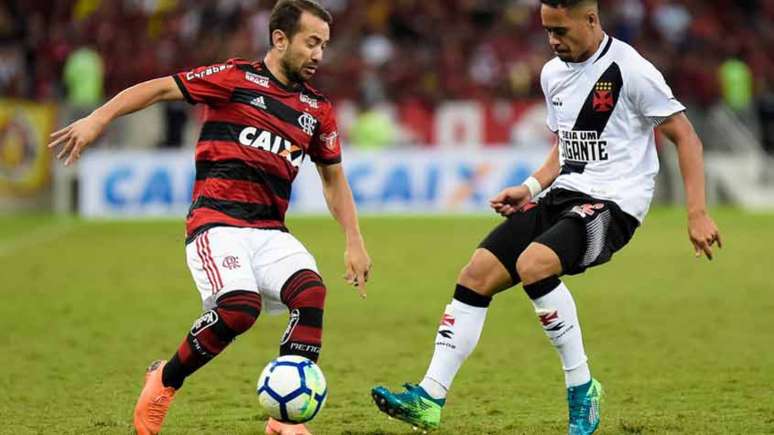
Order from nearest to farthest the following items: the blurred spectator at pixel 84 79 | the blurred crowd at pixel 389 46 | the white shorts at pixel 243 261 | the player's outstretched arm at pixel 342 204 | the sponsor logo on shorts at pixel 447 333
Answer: the white shorts at pixel 243 261
the sponsor logo on shorts at pixel 447 333
the player's outstretched arm at pixel 342 204
the blurred spectator at pixel 84 79
the blurred crowd at pixel 389 46

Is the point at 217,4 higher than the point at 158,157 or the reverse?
higher

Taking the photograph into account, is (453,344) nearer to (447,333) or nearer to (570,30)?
(447,333)

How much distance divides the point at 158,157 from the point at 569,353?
16769 mm

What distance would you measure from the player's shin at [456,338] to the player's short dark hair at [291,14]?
1502 millimetres

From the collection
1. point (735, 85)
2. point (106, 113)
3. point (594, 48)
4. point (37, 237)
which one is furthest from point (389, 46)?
point (106, 113)

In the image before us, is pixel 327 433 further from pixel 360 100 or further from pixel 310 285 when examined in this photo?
pixel 360 100

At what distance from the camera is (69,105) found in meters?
24.6

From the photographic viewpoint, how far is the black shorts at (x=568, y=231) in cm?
645

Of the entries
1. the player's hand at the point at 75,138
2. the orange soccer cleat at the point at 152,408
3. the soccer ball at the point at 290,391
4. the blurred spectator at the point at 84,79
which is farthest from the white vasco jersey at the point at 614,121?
the blurred spectator at the point at 84,79

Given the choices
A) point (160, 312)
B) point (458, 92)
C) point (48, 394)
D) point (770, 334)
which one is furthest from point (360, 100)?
point (48, 394)

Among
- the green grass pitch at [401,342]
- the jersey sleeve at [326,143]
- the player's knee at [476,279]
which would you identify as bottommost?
the green grass pitch at [401,342]

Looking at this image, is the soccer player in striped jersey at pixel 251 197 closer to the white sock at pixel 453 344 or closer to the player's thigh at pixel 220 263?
the player's thigh at pixel 220 263

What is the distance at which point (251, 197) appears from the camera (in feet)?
21.7

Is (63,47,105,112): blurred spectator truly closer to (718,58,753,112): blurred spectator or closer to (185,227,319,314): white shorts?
(718,58,753,112): blurred spectator
